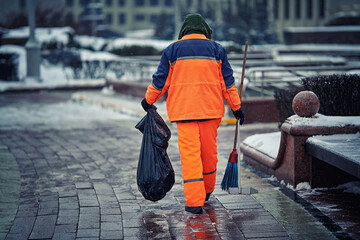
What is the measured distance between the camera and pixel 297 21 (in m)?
64.2

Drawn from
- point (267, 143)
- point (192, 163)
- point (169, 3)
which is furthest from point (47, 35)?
point (169, 3)

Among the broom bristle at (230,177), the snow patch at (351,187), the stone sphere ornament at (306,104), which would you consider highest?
the stone sphere ornament at (306,104)

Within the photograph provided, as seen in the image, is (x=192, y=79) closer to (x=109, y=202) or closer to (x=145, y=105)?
(x=145, y=105)

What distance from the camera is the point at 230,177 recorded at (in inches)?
235

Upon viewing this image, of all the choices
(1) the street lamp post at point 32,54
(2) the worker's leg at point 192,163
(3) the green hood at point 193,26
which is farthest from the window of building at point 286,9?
(2) the worker's leg at point 192,163

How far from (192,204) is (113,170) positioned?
2.25 meters

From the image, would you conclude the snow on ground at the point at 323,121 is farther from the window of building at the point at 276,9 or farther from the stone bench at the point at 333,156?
the window of building at the point at 276,9

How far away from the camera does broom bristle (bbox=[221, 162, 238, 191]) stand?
5.91 metres

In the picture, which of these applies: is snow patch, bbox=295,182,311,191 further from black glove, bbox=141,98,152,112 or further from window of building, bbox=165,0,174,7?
window of building, bbox=165,0,174,7

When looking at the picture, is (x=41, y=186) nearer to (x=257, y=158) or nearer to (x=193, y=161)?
(x=193, y=161)

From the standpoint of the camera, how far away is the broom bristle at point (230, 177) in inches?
233

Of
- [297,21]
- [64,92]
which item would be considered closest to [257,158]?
[64,92]

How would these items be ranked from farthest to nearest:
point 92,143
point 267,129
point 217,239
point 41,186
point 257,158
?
point 267,129 < point 92,143 < point 257,158 < point 41,186 < point 217,239

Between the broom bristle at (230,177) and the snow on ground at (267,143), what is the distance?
3.30 ft
